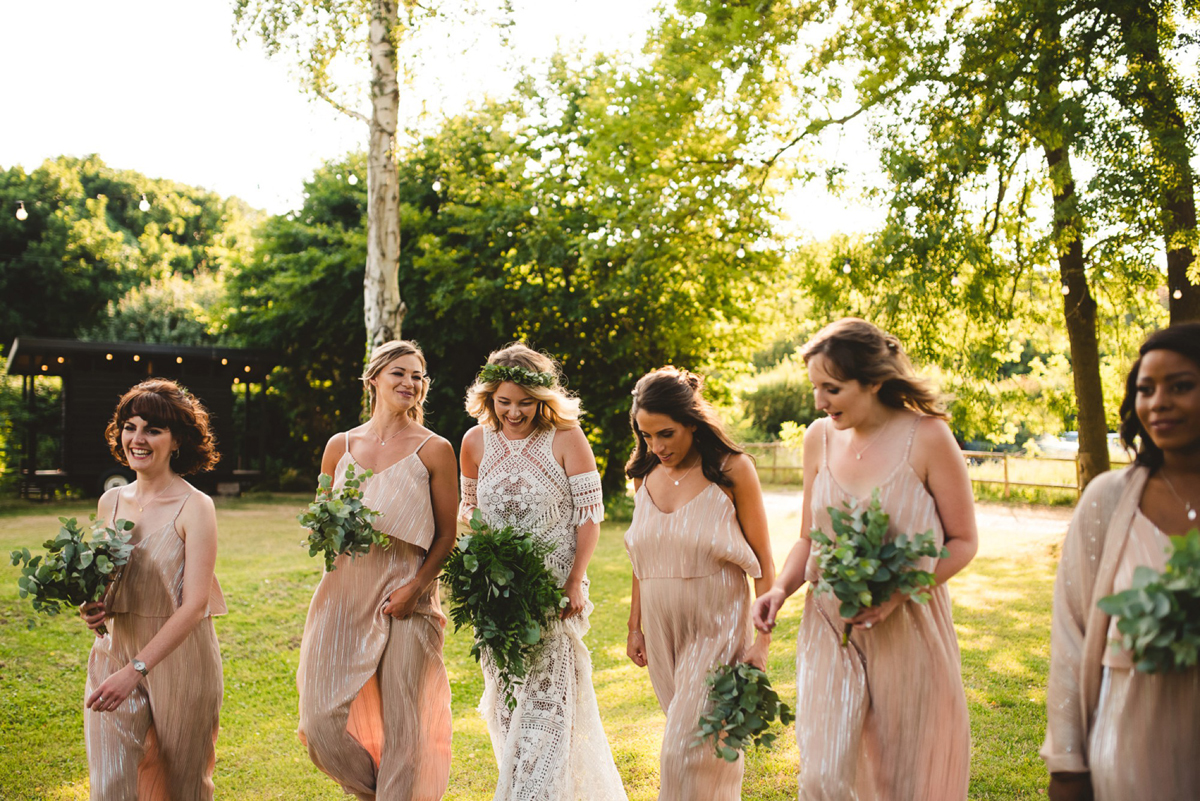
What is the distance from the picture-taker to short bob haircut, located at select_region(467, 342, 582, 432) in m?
5.09

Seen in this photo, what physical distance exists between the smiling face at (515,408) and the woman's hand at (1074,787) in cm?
320

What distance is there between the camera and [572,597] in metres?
5.05

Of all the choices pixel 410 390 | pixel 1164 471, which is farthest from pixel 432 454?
pixel 1164 471

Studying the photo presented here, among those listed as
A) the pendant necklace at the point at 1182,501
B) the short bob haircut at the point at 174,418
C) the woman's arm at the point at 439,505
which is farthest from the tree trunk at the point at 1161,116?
the short bob haircut at the point at 174,418

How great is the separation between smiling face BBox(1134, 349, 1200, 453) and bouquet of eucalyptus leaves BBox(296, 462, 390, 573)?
3391 mm

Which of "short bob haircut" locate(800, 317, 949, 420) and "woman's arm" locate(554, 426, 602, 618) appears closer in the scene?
"short bob haircut" locate(800, 317, 949, 420)

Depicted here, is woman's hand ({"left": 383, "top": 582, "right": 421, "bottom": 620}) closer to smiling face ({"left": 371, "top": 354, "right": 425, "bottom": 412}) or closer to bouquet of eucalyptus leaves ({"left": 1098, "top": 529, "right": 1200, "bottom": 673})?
smiling face ({"left": 371, "top": 354, "right": 425, "bottom": 412})

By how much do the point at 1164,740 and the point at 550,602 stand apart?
2.91m

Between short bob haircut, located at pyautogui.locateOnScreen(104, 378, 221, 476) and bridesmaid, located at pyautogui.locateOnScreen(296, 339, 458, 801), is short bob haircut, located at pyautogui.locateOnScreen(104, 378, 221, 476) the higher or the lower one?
the higher one

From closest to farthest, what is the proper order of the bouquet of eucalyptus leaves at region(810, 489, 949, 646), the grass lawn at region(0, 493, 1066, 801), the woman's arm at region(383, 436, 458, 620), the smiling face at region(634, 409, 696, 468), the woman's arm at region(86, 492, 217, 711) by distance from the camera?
1. the bouquet of eucalyptus leaves at region(810, 489, 949, 646)
2. the woman's arm at region(86, 492, 217, 711)
3. the smiling face at region(634, 409, 696, 468)
4. the woman's arm at region(383, 436, 458, 620)
5. the grass lawn at region(0, 493, 1066, 801)

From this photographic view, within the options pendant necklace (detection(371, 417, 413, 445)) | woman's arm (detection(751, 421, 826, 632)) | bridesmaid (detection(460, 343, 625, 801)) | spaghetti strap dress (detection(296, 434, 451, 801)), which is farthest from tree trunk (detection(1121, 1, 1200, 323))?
spaghetti strap dress (detection(296, 434, 451, 801))

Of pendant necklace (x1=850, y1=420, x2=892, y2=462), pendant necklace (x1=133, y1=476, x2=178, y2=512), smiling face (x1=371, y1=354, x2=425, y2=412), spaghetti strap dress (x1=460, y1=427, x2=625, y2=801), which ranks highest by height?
smiling face (x1=371, y1=354, x2=425, y2=412)

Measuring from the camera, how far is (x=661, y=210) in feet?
46.3

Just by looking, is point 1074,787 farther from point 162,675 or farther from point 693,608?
point 162,675
